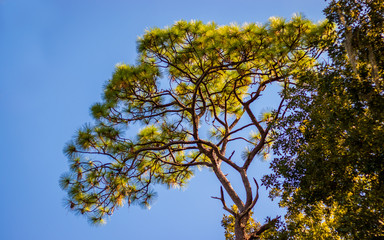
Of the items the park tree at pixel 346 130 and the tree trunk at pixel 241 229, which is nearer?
the park tree at pixel 346 130

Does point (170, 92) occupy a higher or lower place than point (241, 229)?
higher

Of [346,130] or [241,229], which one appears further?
[241,229]

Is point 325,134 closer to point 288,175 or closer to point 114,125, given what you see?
point 288,175

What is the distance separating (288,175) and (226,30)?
5.96 ft

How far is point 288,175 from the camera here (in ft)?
8.17

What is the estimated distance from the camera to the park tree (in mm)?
1893

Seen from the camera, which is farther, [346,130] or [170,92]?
[170,92]

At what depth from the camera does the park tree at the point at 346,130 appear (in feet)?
6.21

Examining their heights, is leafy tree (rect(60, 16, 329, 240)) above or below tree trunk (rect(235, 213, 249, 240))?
above

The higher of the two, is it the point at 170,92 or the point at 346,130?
the point at 170,92

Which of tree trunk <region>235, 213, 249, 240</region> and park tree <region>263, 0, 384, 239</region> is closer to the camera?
park tree <region>263, 0, 384, 239</region>

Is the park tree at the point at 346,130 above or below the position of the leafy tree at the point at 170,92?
below

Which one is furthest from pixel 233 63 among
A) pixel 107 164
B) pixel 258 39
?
pixel 107 164

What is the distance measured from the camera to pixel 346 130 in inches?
81.6
